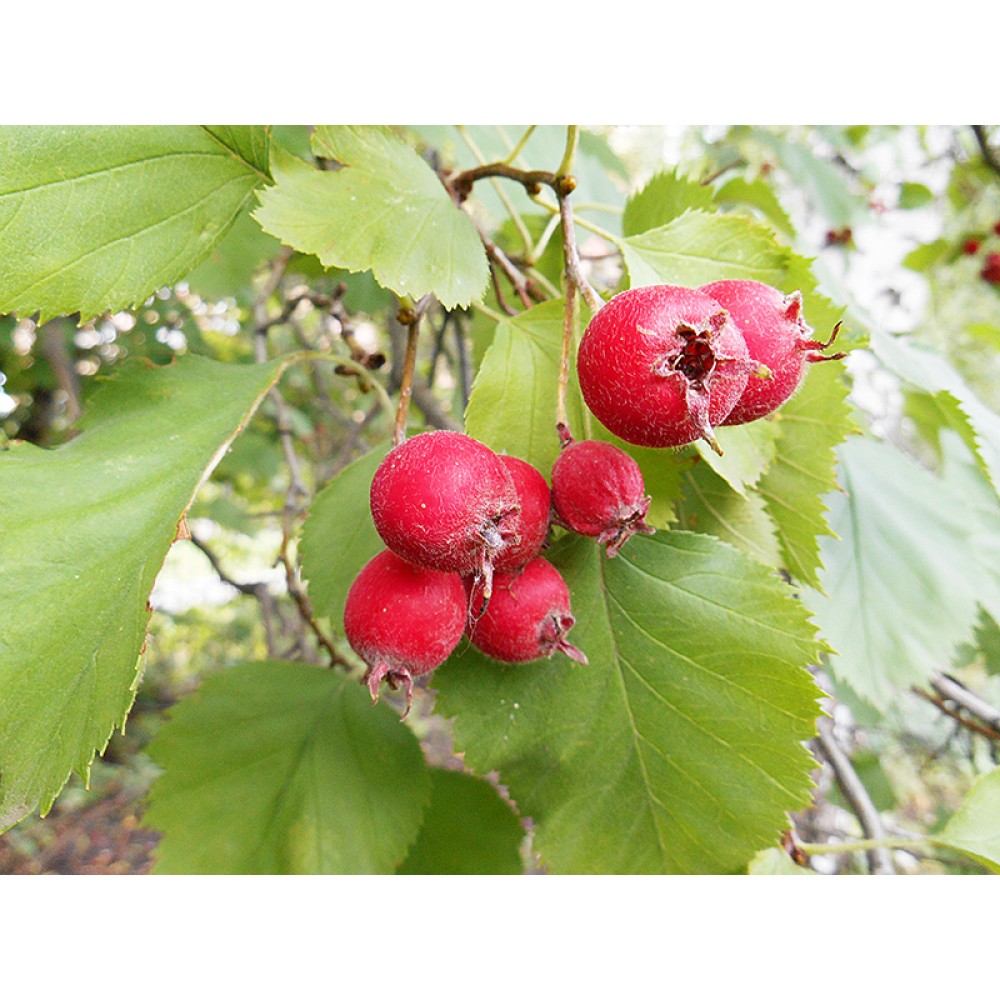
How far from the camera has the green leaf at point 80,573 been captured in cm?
67

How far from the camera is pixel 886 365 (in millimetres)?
1181

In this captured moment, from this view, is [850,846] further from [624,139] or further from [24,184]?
[624,139]

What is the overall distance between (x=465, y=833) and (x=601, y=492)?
0.85m

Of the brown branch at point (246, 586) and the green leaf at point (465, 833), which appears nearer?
the green leaf at point (465, 833)

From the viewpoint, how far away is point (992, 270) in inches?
119

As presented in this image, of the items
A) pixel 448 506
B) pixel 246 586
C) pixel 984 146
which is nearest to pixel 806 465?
pixel 448 506

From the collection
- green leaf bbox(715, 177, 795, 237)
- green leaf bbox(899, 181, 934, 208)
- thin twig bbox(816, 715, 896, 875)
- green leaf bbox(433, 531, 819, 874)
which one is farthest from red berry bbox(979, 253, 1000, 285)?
green leaf bbox(433, 531, 819, 874)

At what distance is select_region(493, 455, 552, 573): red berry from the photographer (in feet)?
2.10

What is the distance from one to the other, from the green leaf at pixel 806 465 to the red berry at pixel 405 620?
0.48m

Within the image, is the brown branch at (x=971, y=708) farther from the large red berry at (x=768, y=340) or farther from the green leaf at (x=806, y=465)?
the large red berry at (x=768, y=340)

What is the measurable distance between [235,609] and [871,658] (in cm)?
430

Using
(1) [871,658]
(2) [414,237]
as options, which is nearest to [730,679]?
(2) [414,237]

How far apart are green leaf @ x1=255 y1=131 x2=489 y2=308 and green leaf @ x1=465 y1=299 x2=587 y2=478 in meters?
0.06

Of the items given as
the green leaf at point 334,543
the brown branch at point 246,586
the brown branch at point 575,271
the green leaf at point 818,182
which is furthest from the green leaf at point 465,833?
the green leaf at point 818,182
